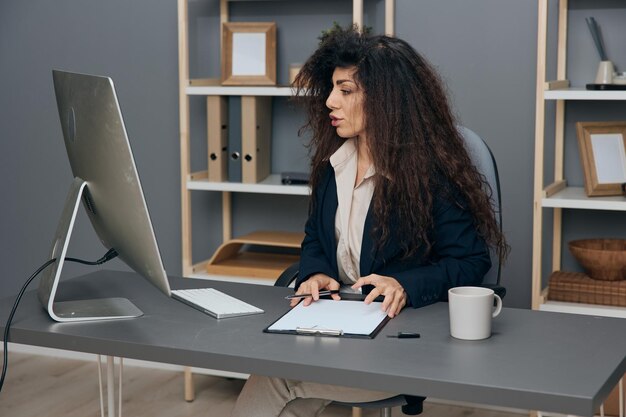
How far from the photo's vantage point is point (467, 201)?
2082mm

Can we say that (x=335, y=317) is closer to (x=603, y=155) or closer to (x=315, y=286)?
(x=315, y=286)

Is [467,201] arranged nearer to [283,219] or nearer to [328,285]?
[328,285]

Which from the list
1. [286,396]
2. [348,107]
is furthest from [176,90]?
[286,396]

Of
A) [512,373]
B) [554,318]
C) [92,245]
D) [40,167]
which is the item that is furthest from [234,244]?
[512,373]

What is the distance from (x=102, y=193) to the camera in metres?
1.76

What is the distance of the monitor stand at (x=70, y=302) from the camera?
1757mm

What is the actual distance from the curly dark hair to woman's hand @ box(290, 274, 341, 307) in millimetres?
167

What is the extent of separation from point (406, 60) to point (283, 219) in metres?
1.46

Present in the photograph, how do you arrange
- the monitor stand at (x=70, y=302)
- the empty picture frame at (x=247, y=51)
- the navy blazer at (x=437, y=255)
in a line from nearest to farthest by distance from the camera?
the monitor stand at (x=70, y=302) → the navy blazer at (x=437, y=255) → the empty picture frame at (x=247, y=51)

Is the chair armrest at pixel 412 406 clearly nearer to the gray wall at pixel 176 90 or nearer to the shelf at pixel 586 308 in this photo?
the shelf at pixel 586 308

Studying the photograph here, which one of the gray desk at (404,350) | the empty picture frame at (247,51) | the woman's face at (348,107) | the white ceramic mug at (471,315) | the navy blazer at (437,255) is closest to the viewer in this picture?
the gray desk at (404,350)

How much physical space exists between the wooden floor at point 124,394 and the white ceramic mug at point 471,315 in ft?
5.26

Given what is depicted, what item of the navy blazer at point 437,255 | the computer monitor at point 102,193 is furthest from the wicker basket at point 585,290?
the computer monitor at point 102,193

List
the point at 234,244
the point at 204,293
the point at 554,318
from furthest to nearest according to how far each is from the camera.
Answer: the point at 234,244, the point at 204,293, the point at 554,318
